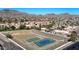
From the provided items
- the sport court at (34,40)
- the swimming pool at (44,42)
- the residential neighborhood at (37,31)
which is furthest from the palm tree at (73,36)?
the swimming pool at (44,42)

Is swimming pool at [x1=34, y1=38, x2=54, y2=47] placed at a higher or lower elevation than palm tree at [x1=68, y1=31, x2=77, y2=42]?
lower

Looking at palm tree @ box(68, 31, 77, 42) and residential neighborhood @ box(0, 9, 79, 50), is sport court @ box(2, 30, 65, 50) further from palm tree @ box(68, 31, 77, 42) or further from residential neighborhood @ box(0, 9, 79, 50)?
palm tree @ box(68, 31, 77, 42)

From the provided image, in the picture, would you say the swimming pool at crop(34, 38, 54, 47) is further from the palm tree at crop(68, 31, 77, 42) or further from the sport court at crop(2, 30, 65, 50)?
the palm tree at crop(68, 31, 77, 42)

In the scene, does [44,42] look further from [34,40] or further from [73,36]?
[73,36]

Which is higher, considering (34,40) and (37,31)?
(37,31)

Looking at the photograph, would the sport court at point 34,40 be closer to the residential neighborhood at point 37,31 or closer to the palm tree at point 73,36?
the residential neighborhood at point 37,31

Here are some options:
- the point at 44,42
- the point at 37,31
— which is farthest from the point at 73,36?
the point at 37,31

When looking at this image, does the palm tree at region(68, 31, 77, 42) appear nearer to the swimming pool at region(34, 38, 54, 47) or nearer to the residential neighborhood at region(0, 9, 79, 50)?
the residential neighborhood at region(0, 9, 79, 50)

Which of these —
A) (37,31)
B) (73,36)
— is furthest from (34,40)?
(73,36)

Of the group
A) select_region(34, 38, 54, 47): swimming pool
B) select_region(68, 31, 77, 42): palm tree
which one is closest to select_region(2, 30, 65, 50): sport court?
select_region(34, 38, 54, 47): swimming pool
